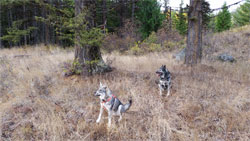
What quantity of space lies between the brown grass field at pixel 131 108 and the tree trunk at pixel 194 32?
79 cm

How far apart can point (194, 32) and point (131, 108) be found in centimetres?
489

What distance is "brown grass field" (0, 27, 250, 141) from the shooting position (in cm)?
334

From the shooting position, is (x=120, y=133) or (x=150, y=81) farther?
(x=150, y=81)

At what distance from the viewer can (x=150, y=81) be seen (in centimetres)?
595

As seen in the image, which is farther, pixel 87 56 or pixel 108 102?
pixel 87 56

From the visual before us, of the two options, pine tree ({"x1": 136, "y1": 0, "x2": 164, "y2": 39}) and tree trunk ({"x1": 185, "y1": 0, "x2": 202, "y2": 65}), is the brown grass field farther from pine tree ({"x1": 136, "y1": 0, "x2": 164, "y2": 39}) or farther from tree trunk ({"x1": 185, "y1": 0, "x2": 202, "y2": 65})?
pine tree ({"x1": 136, "y1": 0, "x2": 164, "y2": 39})

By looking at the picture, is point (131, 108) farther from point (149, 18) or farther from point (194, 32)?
point (149, 18)

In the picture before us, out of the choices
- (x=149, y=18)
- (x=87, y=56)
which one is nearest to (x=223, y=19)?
(x=149, y=18)

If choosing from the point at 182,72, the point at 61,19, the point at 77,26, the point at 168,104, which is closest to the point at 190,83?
the point at 182,72

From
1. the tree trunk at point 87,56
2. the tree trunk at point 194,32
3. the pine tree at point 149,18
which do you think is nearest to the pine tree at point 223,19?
the pine tree at point 149,18

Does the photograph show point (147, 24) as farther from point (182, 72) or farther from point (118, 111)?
point (118, 111)

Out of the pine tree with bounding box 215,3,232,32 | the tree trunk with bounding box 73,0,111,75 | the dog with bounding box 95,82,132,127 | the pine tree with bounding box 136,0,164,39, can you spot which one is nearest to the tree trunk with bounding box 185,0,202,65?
the tree trunk with bounding box 73,0,111,75

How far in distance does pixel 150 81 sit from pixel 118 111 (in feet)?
8.70

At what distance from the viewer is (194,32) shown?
6766 millimetres
